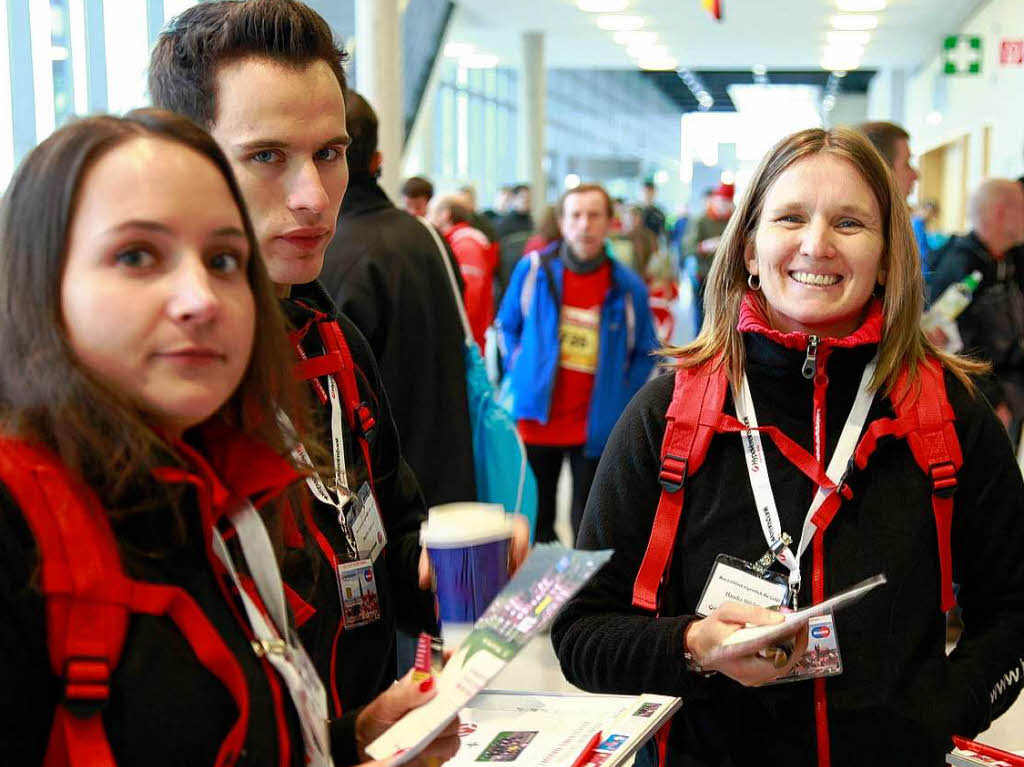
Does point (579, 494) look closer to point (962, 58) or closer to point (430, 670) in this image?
point (430, 670)

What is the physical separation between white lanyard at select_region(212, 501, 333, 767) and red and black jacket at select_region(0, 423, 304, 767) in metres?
0.01

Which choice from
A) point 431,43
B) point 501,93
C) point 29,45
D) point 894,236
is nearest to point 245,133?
point 894,236

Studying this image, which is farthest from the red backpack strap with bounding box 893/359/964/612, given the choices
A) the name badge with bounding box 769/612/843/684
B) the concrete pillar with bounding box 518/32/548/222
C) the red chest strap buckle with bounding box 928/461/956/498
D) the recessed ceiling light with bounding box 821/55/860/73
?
the recessed ceiling light with bounding box 821/55/860/73

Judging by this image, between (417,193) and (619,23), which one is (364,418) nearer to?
(417,193)

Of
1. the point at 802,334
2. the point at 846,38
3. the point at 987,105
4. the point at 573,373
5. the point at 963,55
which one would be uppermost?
the point at 846,38

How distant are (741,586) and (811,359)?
15.1 inches

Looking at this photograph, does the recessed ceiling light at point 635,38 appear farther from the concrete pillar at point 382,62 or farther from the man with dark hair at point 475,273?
the man with dark hair at point 475,273

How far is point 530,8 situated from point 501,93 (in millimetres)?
7537

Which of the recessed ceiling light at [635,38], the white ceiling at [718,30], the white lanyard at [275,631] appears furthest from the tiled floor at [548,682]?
the recessed ceiling light at [635,38]

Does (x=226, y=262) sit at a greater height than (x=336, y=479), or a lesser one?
greater

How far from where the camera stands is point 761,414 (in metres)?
1.81

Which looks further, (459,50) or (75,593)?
(459,50)

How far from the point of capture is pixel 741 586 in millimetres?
1715

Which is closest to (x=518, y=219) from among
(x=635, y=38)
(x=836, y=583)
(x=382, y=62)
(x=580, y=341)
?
(x=382, y=62)
